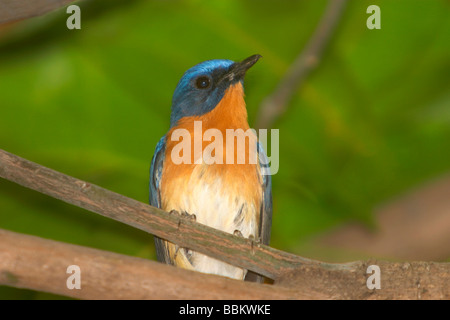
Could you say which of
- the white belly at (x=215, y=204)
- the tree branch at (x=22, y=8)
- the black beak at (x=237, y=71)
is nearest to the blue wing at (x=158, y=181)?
the white belly at (x=215, y=204)

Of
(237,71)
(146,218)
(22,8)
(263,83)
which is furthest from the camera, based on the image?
(263,83)

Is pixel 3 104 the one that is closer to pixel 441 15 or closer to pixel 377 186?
pixel 377 186

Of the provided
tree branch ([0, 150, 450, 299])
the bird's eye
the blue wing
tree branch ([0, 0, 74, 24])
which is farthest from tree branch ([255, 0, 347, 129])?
tree branch ([0, 0, 74, 24])

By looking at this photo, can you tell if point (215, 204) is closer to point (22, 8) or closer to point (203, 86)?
point (203, 86)

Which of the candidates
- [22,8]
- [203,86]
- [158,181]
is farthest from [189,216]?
[22,8]

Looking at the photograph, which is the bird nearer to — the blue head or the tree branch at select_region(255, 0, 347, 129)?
the blue head

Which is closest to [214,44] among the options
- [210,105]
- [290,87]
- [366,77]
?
[210,105]
